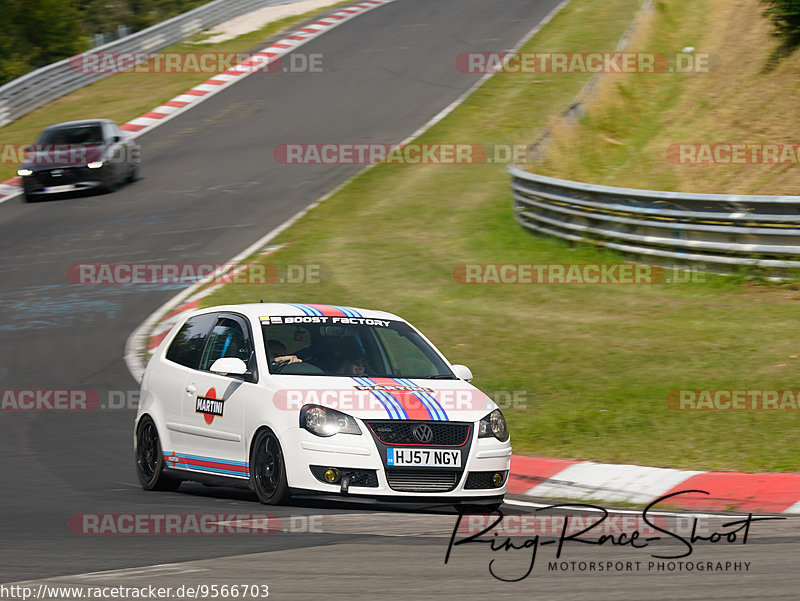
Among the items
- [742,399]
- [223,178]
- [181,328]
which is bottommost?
[223,178]

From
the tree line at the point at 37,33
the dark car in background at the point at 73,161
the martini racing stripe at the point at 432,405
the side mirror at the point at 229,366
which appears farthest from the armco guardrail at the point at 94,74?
the martini racing stripe at the point at 432,405

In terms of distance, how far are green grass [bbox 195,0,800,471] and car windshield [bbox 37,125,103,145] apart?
5.30 meters

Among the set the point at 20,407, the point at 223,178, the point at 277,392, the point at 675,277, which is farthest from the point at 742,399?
the point at 223,178

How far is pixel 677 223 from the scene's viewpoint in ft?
54.6

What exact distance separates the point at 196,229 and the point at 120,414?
9.96 metres

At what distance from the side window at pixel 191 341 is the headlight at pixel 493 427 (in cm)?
244

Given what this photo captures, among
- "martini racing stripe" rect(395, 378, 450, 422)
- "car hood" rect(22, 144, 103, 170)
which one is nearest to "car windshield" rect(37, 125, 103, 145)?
"car hood" rect(22, 144, 103, 170)

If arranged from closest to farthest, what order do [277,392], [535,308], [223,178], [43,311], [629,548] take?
[629,548], [277,392], [535,308], [43,311], [223,178]

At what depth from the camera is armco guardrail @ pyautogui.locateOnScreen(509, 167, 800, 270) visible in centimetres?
1539

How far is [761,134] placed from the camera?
21.8 meters

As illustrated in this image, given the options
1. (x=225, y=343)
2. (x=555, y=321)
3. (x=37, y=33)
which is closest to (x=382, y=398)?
(x=225, y=343)

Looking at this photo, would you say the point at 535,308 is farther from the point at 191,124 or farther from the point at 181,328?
the point at 191,124

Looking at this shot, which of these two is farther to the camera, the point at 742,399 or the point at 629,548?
the point at 742,399

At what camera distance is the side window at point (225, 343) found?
9273 millimetres
